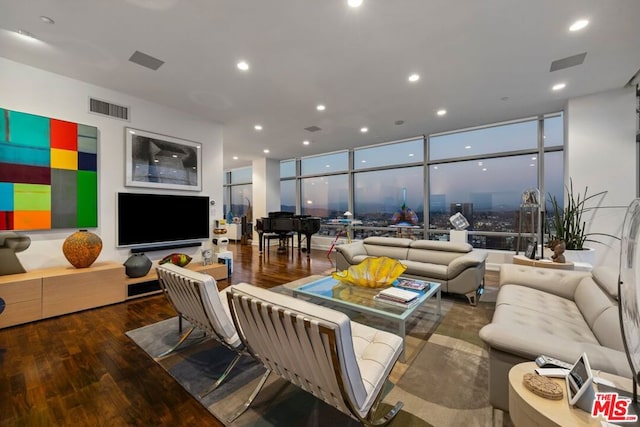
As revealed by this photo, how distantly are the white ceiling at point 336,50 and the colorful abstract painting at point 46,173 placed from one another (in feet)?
2.69

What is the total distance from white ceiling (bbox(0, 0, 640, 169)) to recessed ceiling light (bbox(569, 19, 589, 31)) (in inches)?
2.0

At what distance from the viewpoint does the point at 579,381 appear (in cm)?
109

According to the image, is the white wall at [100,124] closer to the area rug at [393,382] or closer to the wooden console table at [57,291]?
the wooden console table at [57,291]

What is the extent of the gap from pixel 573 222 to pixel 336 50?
4448 mm

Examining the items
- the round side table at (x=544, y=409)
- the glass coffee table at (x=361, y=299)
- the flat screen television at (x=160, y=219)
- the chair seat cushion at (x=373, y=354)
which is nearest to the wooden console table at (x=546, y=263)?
the glass coffee table at (x=361, y=299)

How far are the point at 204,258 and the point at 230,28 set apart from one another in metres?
3.65

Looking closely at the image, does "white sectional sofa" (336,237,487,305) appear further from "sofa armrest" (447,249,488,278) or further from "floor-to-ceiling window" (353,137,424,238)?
"floor-to-ceiling window" (353,137,424,238)

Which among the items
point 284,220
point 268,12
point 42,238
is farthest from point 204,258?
point 268,12

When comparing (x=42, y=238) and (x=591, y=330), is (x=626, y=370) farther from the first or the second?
(x=42, y=238)

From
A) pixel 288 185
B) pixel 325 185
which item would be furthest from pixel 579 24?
pixel 288 185

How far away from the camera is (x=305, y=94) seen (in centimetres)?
436

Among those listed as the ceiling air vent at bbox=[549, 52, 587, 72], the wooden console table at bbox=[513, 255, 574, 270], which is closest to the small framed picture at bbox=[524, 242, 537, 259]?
the wooden console table at bbox=[513, 255, 574, 270]

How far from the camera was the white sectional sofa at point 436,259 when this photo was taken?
3.62 metres

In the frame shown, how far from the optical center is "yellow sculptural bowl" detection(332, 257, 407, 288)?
3010 millimetres
